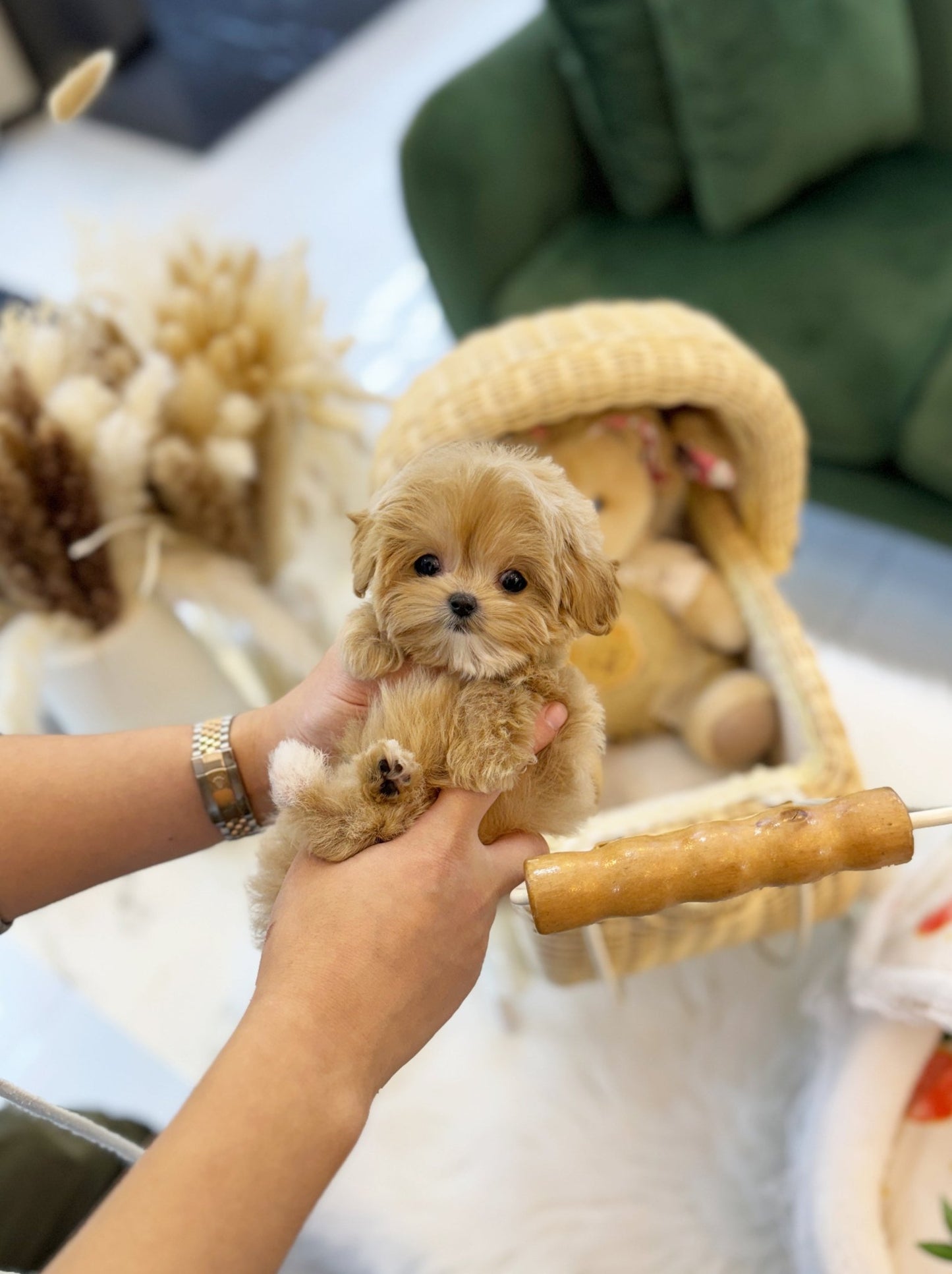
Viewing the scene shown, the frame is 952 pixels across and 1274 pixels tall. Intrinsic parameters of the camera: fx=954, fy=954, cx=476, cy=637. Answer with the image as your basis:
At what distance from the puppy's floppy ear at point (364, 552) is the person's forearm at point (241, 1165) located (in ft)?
0.82

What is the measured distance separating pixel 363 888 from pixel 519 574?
204 mm

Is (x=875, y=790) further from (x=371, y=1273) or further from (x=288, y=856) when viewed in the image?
(x=371, y=1273)

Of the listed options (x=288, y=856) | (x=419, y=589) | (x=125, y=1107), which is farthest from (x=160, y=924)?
(x=419, y=589)

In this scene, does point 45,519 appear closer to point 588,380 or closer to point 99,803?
point 99,803

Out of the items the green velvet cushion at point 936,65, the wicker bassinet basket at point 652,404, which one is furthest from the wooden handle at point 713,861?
the green velvet cushion at point 936,65

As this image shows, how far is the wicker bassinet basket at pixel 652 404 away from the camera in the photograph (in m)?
0.99

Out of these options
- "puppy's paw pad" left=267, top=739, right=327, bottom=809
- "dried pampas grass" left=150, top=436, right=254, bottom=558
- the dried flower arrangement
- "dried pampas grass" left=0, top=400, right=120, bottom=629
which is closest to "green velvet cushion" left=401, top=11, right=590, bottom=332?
the dried flower arrangement

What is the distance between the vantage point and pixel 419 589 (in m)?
0.54

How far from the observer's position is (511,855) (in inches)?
23.7

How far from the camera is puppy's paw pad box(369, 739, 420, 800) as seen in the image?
0.55 meters

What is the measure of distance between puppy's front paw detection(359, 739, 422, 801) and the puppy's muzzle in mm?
86

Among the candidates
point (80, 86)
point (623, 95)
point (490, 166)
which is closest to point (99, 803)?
point (80, 86)

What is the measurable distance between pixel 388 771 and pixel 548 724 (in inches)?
4.1

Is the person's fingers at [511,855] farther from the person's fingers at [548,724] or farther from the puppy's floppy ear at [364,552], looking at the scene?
the puppy's floppy ear at [364,552]
